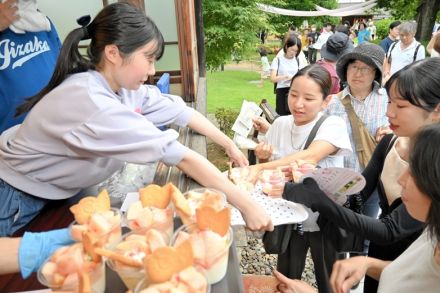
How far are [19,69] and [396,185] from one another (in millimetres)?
2404

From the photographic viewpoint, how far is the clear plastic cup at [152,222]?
104 centimetres

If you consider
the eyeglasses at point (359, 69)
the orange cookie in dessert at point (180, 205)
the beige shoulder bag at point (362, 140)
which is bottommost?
the beige shoulder bag at point (362, 140)

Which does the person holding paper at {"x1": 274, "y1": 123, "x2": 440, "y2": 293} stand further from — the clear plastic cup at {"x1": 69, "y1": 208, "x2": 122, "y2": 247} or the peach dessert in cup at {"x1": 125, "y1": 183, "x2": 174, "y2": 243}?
the clear plastic cup at {"x1": 69, "y1": 208, "x2": 122, "y2": 247}

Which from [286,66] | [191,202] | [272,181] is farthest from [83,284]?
[286,66]

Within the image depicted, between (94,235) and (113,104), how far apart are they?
1.93 feet

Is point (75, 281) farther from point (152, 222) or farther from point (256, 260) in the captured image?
point (256, 260)

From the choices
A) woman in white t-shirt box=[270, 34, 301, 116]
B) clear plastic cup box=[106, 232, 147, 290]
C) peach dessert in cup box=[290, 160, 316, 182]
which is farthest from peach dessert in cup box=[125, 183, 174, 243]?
woman in white t-shirt box=[270, 34, 301, 116]

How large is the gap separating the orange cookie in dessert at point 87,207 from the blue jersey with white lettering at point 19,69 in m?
1.51

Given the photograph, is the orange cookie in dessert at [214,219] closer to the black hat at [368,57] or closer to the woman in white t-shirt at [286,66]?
the black hat at [368,57]

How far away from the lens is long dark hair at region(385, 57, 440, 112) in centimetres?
171

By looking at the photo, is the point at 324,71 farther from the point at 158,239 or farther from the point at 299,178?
the point at 158,239

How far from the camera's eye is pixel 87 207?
40.9 inches

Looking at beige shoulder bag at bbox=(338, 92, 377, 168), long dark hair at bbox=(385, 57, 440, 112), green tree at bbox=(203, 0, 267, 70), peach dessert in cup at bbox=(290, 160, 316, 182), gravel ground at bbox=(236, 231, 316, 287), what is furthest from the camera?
green tree at bbox=(203, 0, 267, 70)

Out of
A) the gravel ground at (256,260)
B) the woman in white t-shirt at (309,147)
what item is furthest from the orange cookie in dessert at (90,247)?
the gravel ground at (256,260)
